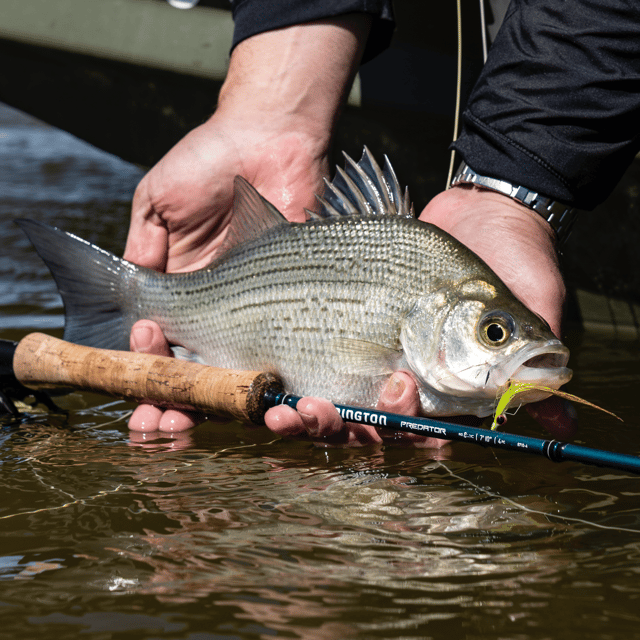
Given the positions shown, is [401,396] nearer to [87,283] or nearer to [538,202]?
[538,202]

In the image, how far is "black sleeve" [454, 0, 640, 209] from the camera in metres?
2.84

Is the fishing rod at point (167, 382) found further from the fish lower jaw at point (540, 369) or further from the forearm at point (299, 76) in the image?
the forearm at point (299, 76)

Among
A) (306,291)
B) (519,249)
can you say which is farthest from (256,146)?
(519,249)

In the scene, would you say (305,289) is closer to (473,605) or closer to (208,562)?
(208,562)

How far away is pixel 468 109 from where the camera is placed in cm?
312

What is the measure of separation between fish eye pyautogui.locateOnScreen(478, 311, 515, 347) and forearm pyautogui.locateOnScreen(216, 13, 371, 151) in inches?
76.1

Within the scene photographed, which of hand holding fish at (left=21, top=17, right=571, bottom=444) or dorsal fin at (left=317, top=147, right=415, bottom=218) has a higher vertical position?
dorsal fin at (left=317, top=147, right=415, bottom=218)

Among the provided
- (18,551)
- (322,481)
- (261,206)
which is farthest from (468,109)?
(18,551)

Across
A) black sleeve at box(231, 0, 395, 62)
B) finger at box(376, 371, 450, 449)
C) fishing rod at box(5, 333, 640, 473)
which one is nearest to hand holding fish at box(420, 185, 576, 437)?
finger at box(376, 371, 450, 449)

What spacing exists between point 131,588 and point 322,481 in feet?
2.63

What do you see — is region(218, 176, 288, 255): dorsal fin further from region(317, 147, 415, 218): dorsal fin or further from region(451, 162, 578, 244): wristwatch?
region(451, 162, 578, 244): wristwatch

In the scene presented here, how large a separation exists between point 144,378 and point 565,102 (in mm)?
1865

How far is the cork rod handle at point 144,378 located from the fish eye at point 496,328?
76 centimetres

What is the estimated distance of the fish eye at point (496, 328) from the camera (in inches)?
93.7
